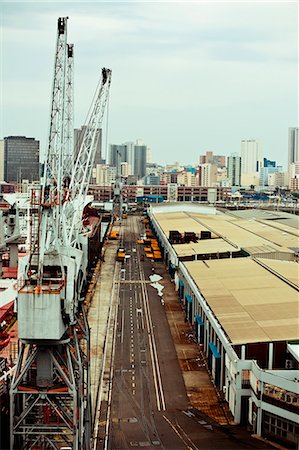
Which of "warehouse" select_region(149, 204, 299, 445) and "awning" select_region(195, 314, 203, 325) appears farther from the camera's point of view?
"awning" select_region(195, 314, 203, 325)

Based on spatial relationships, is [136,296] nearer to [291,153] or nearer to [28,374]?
[28,374]

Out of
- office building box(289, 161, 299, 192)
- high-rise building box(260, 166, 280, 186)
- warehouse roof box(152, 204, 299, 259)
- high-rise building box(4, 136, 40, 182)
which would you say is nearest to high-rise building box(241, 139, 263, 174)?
high-rise building box(260, 166, 280, 186)

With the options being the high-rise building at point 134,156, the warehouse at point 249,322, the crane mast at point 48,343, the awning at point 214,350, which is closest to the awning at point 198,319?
the warehouse at point 249,322

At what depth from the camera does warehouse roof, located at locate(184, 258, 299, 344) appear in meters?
14.9

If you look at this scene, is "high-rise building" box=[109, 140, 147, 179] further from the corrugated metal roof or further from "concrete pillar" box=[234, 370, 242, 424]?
"concrete pillar" box=[234, 370, 242, 424]

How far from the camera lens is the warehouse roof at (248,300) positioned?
586 inches

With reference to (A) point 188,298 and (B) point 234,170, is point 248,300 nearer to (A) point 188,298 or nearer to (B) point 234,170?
(A) point 188,298

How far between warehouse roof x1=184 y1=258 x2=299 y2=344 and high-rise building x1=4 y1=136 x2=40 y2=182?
63625 millimetres

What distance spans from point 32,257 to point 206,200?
81751mm

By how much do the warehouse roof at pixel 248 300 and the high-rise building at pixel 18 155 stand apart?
209ft

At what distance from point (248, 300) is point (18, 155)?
2989 inches

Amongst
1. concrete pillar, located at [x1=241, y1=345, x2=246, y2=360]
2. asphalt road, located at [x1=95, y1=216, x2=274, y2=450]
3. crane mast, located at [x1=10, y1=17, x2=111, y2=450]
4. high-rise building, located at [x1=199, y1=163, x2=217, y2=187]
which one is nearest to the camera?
crane mast, located at [x1=10, y1=17, x2=111, y2=450]

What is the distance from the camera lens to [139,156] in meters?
178

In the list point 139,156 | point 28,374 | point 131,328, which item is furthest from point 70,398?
point 139,156
